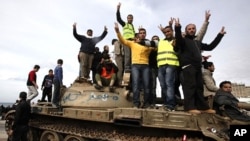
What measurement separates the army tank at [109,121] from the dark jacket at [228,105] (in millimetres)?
408

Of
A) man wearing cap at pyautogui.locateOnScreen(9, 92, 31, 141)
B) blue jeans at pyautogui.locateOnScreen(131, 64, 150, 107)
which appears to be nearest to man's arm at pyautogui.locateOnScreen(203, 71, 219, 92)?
blue jeans at pyautogui.locateOnScreen(131, 64, 150, 107)

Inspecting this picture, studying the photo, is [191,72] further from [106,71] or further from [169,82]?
[106,71]

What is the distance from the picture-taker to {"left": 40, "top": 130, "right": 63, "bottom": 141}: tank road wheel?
10186 mm

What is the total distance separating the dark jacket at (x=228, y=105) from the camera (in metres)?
7.51

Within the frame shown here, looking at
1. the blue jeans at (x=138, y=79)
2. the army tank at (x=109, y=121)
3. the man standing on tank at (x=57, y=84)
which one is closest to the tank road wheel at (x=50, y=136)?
the army tank at (x=109, y=121)

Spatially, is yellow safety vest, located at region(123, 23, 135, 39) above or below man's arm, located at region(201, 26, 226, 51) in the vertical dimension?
above

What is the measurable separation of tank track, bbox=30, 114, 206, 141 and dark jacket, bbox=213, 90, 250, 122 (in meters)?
1.02

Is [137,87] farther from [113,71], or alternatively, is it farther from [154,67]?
[113,71]

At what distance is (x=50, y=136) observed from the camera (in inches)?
417

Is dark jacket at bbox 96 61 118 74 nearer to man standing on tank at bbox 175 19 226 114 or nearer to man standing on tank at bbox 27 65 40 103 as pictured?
man standing on tank at bbox 175 19 226 114

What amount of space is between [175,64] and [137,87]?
48.1 inches

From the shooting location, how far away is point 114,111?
8.59m

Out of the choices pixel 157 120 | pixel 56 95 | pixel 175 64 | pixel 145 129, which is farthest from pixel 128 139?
pixel 56 95

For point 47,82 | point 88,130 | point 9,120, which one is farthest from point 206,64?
point 9,120
